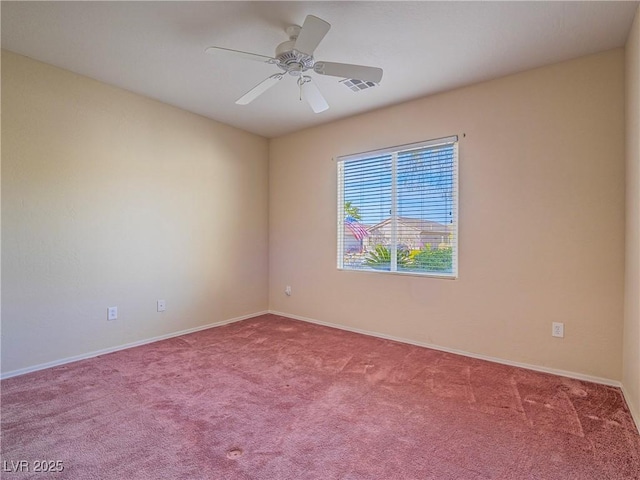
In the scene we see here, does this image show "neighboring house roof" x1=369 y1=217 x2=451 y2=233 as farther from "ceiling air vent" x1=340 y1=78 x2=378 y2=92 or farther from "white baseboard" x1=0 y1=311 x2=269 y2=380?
"white baseboard" x1=0 y1=311 x2=269 y2=380

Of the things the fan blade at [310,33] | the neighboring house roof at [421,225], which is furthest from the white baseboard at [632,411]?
the fan blade at [310,33]

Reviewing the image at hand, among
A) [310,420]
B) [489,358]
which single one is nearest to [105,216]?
[310,420]

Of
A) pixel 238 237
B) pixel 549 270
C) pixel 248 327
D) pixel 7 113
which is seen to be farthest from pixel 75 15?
pixel 549 270

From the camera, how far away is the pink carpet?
1.56 meters

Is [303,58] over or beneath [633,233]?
over

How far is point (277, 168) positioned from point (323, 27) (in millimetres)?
2910

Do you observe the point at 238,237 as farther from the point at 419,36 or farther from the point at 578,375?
the point at 578,375

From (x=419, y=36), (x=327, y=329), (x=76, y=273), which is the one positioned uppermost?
(x=419, y=36)

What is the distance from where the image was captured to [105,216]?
9.99 ft

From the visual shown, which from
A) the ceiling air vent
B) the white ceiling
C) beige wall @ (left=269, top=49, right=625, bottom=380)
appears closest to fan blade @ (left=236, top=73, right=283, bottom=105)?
the white ceiling

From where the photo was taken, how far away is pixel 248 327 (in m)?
3.96

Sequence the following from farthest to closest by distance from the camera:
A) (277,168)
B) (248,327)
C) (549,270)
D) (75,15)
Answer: (277,168) < (248,327) < (549,270) < (75,15)

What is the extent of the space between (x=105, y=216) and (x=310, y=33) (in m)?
2.49

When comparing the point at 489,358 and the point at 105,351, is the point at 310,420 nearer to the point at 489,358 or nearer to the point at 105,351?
the point at 489,358
